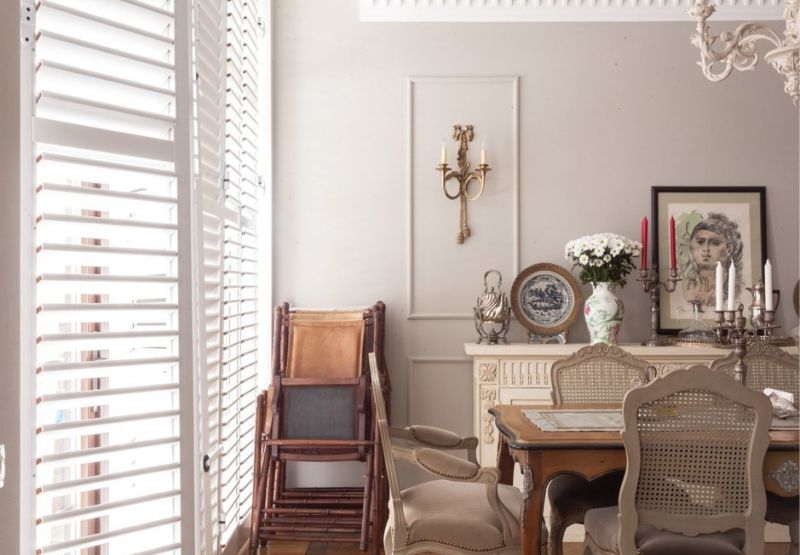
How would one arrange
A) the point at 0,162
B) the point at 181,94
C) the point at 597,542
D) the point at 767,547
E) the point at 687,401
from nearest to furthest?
1. the point at 0,162
2. the point at 181,94
3. the point at 687,401
4. the point at 597,542
5. the point at 767,547

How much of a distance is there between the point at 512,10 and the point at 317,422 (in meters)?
2.74

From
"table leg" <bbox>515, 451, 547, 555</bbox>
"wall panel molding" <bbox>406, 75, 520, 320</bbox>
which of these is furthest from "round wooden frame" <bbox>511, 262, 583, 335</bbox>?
"table leg" <bbox>515, 451, 547, 555</bbox>

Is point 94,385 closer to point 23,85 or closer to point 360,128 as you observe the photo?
point 23,85

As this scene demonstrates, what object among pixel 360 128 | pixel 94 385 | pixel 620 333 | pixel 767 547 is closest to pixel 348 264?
pixel 360 128

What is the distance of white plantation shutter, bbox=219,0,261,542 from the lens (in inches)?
123

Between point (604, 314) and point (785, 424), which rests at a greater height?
point (604, 314)

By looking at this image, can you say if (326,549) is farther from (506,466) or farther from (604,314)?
(604,314)

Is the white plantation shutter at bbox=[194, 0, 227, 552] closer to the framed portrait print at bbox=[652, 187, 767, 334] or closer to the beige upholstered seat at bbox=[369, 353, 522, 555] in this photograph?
the beige upholstered seat at bbox=[369, 353, 522, 555]

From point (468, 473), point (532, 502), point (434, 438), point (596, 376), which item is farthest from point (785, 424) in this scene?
point (434, 438)

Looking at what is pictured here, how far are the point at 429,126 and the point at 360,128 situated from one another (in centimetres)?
43

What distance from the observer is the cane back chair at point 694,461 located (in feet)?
7.53

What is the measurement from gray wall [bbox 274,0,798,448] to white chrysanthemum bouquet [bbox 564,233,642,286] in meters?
0.28

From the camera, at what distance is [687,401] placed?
230 cm

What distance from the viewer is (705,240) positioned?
445 cm
